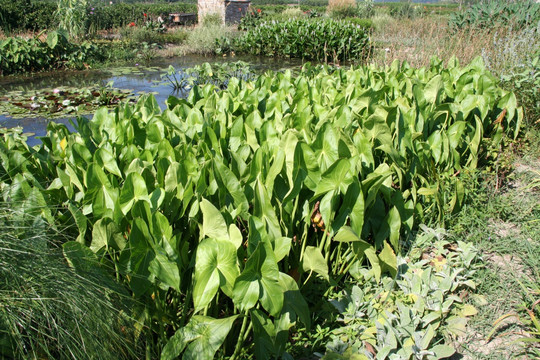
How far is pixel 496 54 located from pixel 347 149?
5078 mm

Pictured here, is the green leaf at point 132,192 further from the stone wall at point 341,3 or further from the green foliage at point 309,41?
the stone wall at point 341,3

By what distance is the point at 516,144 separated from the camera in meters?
3.92

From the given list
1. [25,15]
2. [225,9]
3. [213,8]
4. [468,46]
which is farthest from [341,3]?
[468,46]

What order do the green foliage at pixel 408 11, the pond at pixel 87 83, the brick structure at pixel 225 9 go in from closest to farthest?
the pond at pixel 87 83, the green foliage at pixel 408 11, the brick structure at pixel 225 9

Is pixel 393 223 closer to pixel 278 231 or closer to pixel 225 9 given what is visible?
pixel 278 231

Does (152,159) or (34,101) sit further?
(34,101)

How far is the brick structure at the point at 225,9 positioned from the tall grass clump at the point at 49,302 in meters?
18.5

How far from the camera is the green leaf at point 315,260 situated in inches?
75.0

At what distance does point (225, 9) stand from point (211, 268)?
1972 centimetres

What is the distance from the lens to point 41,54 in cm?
1006

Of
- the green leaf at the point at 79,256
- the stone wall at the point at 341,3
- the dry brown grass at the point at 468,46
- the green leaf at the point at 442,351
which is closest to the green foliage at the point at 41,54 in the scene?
the dry brown grass at the point at 468,46

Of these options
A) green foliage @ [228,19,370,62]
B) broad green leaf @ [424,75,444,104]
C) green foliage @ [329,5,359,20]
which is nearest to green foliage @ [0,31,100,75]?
green foliage @ [228,19,370,62]

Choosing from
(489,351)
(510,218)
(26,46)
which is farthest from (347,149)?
(26,46)

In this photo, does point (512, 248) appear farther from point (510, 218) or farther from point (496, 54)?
point (496, 54)
